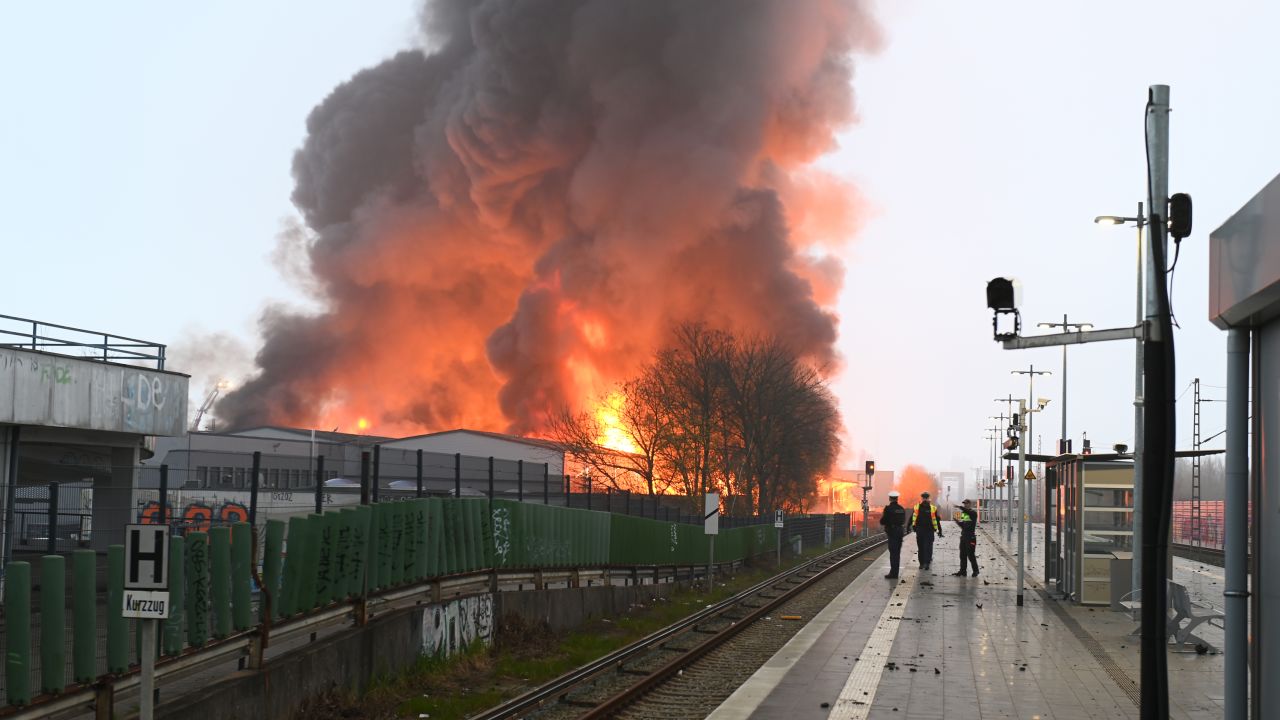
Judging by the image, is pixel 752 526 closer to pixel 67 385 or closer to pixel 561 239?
pixel 67 385

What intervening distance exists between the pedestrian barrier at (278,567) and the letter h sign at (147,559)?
3.35 feet

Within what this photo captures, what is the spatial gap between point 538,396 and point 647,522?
168 ft

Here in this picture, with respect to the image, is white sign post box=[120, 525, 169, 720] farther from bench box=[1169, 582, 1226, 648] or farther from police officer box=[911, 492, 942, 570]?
police officer box=[911, 492, 942, 570]

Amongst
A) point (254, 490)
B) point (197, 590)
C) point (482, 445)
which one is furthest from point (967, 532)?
point (482, 445)

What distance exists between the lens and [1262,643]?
27.8 ft

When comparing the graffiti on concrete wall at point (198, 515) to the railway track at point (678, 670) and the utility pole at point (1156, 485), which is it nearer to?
the railway track at point (678, 670)

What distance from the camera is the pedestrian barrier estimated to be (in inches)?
337

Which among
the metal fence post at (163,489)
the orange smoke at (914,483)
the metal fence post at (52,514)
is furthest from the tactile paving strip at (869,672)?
the orange smoke at (914,483)

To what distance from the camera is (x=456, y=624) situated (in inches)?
618

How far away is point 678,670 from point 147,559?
857cm

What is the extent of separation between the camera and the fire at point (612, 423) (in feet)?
185

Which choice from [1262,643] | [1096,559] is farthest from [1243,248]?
[1096,559]

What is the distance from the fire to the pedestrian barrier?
33.2 m

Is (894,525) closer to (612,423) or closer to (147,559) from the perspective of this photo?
(147,559)
